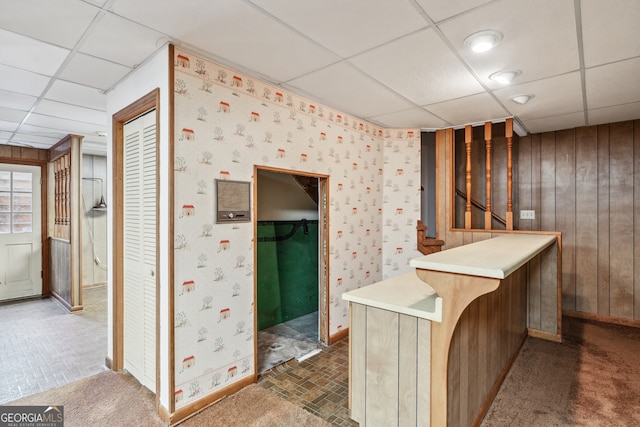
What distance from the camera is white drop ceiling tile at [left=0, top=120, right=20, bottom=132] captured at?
143 inches

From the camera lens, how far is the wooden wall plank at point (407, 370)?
1638mm

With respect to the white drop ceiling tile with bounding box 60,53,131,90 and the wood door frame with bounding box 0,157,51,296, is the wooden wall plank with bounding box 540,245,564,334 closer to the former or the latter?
the white drop ceiling tile with bounding box 60,53,131,90

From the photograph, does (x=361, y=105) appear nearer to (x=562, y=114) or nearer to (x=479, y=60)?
(x=479, y=60)

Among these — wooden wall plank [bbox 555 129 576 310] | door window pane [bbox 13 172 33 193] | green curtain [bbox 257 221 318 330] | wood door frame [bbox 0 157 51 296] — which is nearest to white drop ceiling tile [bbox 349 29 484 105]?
green curtain [bbox 257 221 318 330]

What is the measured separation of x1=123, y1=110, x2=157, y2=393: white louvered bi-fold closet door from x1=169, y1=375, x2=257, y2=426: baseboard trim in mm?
408

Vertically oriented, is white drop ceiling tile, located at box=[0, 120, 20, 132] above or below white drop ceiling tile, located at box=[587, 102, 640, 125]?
above

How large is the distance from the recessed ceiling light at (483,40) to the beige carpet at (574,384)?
2368mm

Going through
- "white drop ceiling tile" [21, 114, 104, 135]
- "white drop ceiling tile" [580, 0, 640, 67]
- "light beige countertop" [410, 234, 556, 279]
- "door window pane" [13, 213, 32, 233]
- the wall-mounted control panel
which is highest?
"white drop ceiling tile" [21, 114, 104, 135]

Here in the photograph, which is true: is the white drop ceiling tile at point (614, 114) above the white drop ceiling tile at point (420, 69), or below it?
below

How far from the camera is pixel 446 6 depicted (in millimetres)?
1645

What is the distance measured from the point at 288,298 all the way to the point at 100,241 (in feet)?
12.4

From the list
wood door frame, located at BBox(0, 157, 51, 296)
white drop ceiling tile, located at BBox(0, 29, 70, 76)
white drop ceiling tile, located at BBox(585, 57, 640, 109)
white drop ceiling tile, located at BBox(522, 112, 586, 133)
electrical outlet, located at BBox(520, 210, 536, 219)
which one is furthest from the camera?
wood door frame, located at BBox(0, 157, 51, 296)

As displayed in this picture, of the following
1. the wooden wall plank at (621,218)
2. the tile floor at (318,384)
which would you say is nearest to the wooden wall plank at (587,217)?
the wooden wall plank at (621,218)

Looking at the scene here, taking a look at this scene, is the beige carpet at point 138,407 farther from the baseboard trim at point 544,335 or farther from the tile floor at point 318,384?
the baseboard trim at point 544,335
